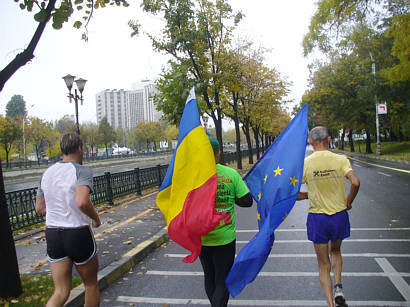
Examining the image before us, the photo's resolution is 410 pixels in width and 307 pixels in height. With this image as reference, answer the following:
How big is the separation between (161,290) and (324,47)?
14.3 metres

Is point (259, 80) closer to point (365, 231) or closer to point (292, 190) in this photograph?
point (365, 231)

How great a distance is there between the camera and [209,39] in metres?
18.7

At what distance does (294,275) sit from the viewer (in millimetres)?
4809

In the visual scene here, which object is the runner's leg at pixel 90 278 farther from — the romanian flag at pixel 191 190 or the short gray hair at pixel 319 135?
the short gray hair at pixel 319 135

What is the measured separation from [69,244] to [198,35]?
14188 millimetres

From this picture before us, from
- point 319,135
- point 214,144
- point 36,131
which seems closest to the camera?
point 214,144

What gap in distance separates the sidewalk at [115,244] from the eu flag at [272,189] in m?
2.31

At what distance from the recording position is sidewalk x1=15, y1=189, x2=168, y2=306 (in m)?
5.24

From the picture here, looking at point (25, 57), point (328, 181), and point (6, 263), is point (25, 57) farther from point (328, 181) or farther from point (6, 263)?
point (328, 181)

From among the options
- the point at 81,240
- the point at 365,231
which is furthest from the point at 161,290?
the point at 365,231

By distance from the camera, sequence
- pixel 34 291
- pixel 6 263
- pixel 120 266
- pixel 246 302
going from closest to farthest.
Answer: pixel 246 302 < pixel 6 263 < pixel 34 291 < pixel 120 266

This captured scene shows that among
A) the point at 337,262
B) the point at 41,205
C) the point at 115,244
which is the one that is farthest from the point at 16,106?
the point at 337,262

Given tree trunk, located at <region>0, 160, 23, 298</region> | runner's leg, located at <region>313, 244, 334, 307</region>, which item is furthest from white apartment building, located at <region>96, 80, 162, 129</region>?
runner's leg, located at <region>313, 244, 334, 307</region>

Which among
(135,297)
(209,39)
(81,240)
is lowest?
(135,297)
